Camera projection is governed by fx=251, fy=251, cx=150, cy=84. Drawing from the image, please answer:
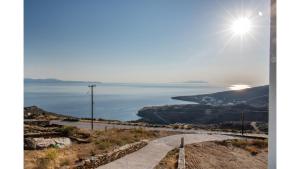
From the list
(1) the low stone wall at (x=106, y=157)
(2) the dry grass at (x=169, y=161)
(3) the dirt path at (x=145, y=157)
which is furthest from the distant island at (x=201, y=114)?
(1) the low stone wall at (x=106, y=157)

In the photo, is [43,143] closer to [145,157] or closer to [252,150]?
[145,157]

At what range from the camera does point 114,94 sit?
5.15 m

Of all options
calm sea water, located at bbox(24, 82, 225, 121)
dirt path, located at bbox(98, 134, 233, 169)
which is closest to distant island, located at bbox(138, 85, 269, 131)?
calm sea water, located at bbox(24, 82, 225, 121)

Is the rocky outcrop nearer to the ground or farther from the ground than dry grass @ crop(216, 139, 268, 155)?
farther from the ground

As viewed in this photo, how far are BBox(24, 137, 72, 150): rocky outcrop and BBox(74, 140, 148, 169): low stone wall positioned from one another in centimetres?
89

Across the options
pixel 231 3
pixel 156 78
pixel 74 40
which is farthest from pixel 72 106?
pixel 231 3

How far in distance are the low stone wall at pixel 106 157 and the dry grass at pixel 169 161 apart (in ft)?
1.92

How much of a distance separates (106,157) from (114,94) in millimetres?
2131

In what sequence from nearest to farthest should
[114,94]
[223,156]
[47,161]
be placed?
1. [47,161]
2. [223,156]
3. [114,94]

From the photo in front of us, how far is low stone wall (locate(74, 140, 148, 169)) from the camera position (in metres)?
2.77

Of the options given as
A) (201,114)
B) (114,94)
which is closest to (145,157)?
(114,94)

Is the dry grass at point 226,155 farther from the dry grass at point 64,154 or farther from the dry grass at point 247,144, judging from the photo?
the dry grass at point 64,154

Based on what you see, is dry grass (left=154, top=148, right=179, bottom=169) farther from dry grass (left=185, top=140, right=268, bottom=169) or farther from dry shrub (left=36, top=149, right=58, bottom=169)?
dry shrub (left=36, top=149, right=58, bottom=169)
